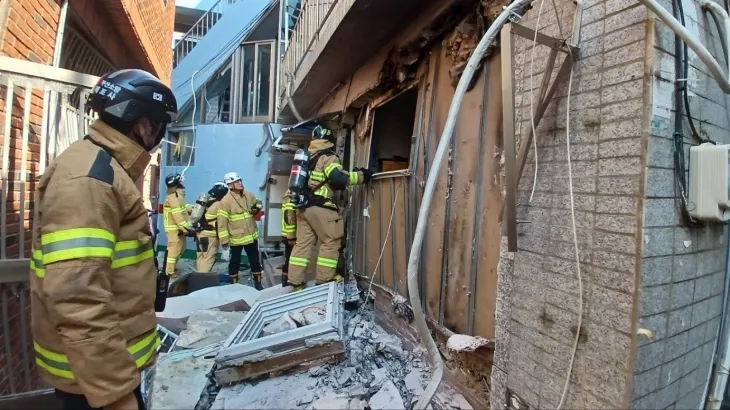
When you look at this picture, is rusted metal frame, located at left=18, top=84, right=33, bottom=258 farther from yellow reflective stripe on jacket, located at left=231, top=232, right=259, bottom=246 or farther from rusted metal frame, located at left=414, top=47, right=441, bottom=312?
yellow reflective stripe on jacket, located at left=231, top=232, right=259, bottom=246

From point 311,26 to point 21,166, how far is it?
A: 4008 millimetres

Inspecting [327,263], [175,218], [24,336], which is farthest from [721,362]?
[175,218]

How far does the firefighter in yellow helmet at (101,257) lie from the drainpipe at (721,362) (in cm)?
267

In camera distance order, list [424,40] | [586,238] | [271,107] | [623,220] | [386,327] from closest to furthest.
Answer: [623,220] → [586,238] → [424,40] → [386,327] → [271,107]

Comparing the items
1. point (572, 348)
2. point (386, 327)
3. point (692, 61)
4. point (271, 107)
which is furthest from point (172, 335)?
point (271, 107)

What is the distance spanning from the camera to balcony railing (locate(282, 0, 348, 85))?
3996 mm

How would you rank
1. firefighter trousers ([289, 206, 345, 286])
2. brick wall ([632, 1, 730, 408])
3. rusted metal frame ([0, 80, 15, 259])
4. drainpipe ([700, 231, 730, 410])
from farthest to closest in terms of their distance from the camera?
firefighter trousers ([289, 206, 345, 286]), rusted metal frame ([0, 80, 15, 259]), drainpipe ([700, 231, 730, 410]), brick wall ([632, 1, 730, 408])

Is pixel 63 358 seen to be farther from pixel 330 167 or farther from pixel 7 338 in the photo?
pixel 330 167

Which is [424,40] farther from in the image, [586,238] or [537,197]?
[586,238]

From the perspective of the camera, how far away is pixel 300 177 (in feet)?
16.4

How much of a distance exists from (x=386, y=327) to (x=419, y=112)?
2004 mm

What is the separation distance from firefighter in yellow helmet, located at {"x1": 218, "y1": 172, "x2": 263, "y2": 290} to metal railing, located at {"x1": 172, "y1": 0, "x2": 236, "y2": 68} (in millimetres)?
6670

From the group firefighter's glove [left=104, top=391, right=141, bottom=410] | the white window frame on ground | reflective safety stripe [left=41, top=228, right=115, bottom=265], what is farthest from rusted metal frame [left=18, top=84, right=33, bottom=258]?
the white window frame on ground

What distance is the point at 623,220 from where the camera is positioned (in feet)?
5.11
